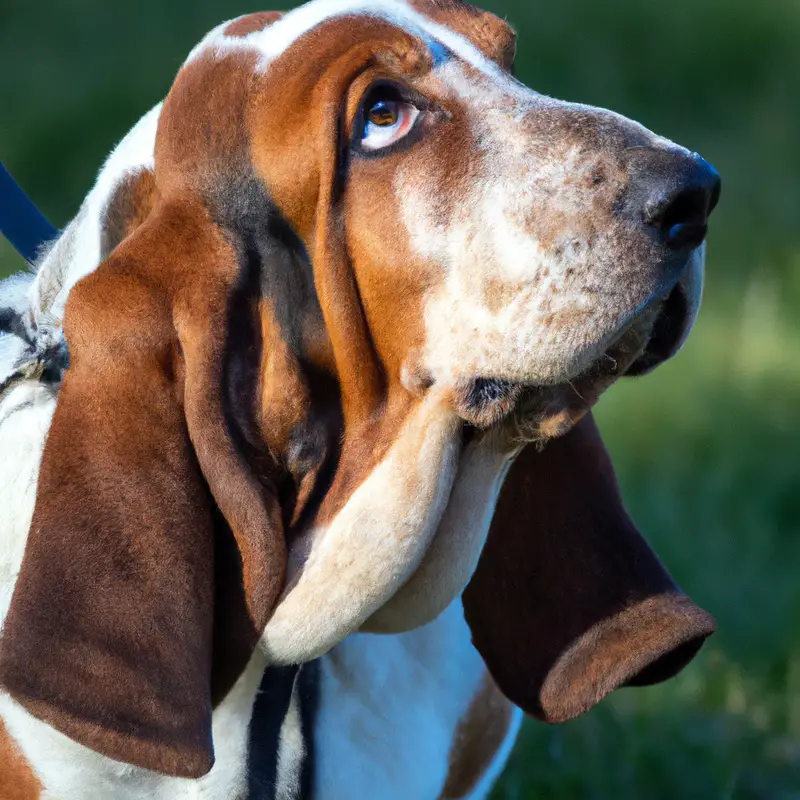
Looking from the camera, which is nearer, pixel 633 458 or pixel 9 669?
pixel 9 669

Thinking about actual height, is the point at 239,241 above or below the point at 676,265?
above

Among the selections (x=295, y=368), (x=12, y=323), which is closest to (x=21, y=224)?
(x=12, y=323)

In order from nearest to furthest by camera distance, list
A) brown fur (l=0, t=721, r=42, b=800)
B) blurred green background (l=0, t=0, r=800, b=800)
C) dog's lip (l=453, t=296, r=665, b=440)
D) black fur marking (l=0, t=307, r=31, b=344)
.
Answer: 1. dog's lip (l=453, t=296, r=665, b=440)
2. brown fur (l=0, t=721, r=42, b=800)
3. black fur marking (l=0, t=307, r=31, b=344)
4. blurred green background (l=0, t=0, r=800, b=800)

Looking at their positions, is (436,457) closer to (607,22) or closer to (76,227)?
(76,227)

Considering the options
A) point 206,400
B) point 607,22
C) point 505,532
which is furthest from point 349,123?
point 607,22

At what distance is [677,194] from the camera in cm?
250

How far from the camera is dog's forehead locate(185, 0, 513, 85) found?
2.72 m

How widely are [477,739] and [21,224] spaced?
4.84ft

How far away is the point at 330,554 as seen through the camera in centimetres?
270

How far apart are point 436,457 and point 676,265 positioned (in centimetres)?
52

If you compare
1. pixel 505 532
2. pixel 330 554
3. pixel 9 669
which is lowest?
pixel 505 532

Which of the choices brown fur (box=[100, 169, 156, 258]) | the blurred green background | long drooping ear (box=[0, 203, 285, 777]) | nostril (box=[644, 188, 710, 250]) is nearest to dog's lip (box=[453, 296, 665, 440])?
nostril (box=[644, 188, 710, 250])

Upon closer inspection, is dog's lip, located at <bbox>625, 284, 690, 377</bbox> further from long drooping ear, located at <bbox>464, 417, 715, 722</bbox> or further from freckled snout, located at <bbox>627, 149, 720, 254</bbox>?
long drooping ear, located at <bbox>464, 417, 715, 722</bbox>

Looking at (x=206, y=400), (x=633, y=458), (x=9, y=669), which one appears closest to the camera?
(x=9, y=669)
